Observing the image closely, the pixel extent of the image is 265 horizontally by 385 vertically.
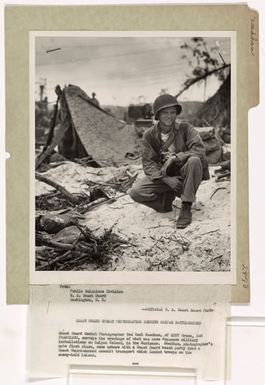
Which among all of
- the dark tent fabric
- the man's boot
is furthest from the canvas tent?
the man's boot

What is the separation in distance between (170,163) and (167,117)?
0.27 ft

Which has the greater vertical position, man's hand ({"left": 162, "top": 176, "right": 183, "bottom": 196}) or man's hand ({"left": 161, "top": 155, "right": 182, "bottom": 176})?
man's hand ({"left": 161, "top": 155, "right": 182, "bottom": 176})

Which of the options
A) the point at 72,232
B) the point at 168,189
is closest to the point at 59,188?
the point at 72,232

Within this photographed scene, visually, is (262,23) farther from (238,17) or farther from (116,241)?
(116,241)

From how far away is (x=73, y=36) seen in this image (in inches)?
33.1

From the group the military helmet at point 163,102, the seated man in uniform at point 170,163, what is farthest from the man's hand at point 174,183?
the military helmet at point 163,102

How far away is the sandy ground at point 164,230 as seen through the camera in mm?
838

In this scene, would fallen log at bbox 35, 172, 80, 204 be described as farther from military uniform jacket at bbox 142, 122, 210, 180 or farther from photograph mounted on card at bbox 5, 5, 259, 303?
military uniform jacket at bbox 142, 122, 210, 180

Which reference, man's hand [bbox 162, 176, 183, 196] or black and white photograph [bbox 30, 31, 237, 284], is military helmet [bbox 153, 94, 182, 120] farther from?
man's hand [bbox 162, 176, 183, 196]

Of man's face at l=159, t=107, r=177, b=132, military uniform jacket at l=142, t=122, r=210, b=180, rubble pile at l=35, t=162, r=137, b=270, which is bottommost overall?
rubble pile at l=35, t=162, r=137, b=270

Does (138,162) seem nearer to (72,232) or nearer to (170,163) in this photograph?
(170,163)

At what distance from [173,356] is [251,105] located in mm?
461

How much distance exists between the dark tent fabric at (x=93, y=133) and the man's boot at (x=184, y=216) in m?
0.14

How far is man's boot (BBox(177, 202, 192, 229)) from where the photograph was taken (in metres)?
0.84
